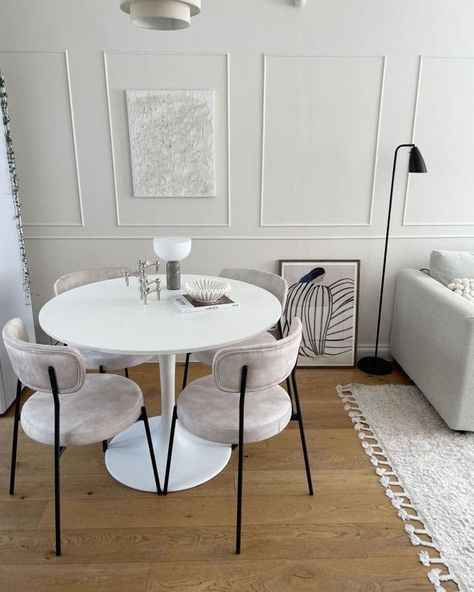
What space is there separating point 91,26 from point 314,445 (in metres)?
2.68

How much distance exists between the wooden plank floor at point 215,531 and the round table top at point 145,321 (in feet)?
2.59

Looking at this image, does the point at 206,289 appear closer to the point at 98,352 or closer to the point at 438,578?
the point at 98,352

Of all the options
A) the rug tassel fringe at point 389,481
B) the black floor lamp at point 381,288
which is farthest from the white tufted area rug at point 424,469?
the black floor lamp at point 381,288

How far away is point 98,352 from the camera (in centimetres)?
220

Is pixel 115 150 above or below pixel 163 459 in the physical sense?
above

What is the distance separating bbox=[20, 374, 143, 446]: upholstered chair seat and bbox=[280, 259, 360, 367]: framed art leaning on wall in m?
1.50

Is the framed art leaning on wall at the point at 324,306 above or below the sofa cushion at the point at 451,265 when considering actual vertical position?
below

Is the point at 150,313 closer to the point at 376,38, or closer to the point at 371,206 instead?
the point at 371,206

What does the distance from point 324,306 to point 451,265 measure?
0.84 meters

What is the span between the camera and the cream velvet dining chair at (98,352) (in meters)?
2.23

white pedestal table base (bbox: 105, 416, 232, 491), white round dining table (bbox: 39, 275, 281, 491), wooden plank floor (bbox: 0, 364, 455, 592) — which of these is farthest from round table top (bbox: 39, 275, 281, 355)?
wooden plank floor (bbox: 0, 364, 455, 592)

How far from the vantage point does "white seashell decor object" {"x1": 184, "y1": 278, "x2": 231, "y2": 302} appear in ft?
6.62

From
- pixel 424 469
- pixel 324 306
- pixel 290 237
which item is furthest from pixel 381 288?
pixel 424 469

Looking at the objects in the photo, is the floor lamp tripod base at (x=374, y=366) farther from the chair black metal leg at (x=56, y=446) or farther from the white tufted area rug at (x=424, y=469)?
the chair black metal leg at (x=56, y=446)
